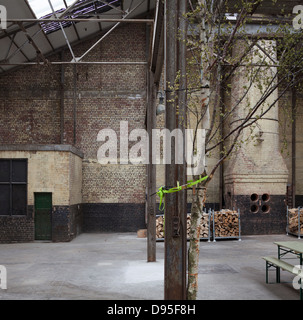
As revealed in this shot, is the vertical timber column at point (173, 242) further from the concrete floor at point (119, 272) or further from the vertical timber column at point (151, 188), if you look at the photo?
the vertical timber column at point (151, 188)

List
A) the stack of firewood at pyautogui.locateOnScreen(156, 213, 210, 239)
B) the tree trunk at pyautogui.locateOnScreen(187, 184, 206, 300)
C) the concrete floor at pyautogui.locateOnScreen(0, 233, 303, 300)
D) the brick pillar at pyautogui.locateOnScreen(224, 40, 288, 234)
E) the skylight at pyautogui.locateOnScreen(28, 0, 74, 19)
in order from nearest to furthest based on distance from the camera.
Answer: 1. the tree trunk at pyautogui.locateOnScreen(187, 184, 206, 300)
2. the concrete floor at pyautogui.locateOnScreen(0, 233, 303, 300)
3. the skylight at pyautogui.locateOnScreen(28, 0, 74, 19)
4. the stack of firewood at pyautogui.locateOnScreen(156, 213, 210, 239)
5. the brick pillar at pyautogui.locateOnScreen(224, 40, 288, 234)

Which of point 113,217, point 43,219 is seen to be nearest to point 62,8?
point 43,219

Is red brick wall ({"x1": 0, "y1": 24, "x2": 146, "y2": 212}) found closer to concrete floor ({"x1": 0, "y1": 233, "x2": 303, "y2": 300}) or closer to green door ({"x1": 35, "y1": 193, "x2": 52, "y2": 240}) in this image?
green door ({"x1": 35, "y1": 193, "x2": 52, "y2": 240})

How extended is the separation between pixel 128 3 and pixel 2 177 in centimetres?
964

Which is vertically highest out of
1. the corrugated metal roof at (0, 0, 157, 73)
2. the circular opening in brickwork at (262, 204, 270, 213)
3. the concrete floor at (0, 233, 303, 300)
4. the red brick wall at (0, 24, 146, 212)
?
the corrugated metal roof at (0, 0, 157, 73)

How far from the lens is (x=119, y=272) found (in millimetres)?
9320

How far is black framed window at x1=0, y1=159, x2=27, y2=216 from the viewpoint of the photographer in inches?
607

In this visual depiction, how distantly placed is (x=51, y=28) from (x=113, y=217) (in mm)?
9277

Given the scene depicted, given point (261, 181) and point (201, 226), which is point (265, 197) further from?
point (201, 226)

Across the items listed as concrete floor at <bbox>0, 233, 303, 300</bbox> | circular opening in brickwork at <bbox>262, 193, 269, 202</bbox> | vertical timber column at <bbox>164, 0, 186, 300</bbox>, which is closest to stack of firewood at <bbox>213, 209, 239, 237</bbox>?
concrete floor at <bbox>0, 233, 303, 300</bbox>

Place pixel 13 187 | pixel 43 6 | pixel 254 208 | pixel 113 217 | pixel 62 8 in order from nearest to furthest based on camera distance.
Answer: pixel 43 6 → pixel 13 187 → pixel 62 8 → pixel 254 208 → pixel 113 217

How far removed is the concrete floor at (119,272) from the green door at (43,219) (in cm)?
60

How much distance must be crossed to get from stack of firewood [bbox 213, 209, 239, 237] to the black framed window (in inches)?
299
